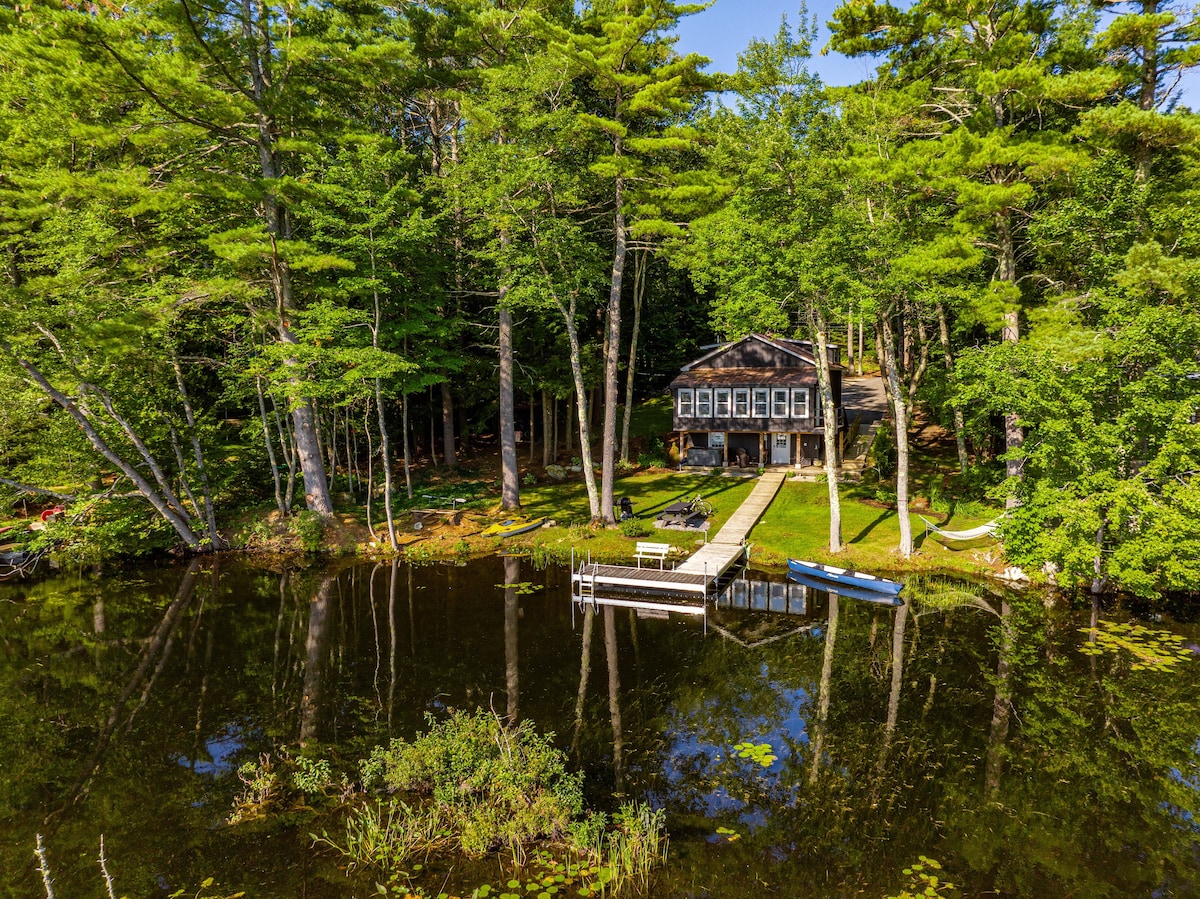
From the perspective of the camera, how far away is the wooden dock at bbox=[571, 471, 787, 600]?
870 inches

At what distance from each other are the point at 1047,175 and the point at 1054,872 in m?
21.8

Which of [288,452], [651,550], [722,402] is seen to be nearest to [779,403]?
[722,402]

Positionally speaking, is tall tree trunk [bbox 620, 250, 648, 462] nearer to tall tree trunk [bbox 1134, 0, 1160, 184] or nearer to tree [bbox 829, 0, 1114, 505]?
tree [bbox 829, 0, 1114, 505]

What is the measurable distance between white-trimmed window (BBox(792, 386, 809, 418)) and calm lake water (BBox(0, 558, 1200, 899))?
16.0m

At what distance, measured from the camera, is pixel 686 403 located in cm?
3941

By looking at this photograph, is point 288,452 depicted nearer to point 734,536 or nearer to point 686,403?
point 734,536

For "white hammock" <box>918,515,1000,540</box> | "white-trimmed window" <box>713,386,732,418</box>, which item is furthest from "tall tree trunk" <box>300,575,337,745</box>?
"white-trimmed window" <box>713,386,732,418</box>

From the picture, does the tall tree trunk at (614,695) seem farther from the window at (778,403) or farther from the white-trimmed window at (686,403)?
the window at (778,403)

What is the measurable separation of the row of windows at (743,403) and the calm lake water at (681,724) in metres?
16.4

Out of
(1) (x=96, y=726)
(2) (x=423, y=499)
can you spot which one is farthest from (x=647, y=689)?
(2) (x=423, y=499)

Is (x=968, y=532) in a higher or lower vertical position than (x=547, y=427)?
lower

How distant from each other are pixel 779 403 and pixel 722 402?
129 inches

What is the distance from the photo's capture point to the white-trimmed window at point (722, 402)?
38438 mm

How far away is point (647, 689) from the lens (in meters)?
15.7
